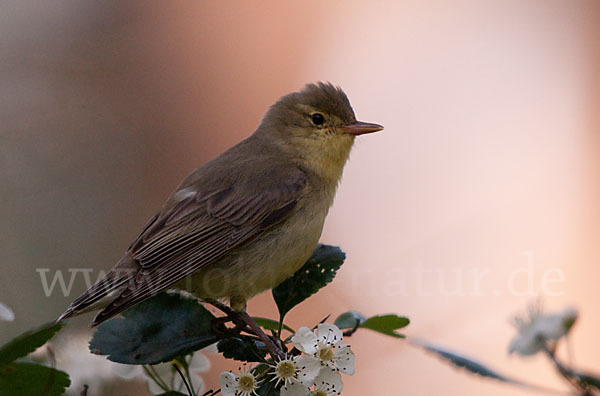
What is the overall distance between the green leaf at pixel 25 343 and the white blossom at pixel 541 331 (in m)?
0.94

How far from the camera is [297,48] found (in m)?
6.12

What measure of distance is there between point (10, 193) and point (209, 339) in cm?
417

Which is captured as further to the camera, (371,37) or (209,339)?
(371,37)

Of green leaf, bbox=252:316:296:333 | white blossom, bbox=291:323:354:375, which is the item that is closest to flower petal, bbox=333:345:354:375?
white blossom, bbox=291:323:354:375

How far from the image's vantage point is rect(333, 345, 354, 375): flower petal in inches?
68.4

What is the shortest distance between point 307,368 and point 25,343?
0.66m

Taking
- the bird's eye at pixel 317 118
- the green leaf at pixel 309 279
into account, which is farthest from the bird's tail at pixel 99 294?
the bird's eye at pixel 317 118

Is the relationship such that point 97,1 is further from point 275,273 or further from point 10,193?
point 275,273

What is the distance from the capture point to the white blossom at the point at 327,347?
174 cm

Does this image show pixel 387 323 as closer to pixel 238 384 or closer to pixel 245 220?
pixel 238 384

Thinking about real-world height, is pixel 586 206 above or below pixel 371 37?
below

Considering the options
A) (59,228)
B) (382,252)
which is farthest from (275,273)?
(59,228)

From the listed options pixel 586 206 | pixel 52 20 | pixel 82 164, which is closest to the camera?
pixel 586 206

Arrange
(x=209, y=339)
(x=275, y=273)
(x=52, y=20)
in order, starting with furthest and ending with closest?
(x=52, y=20), (x=275, y=273), (x=209, y=339)
